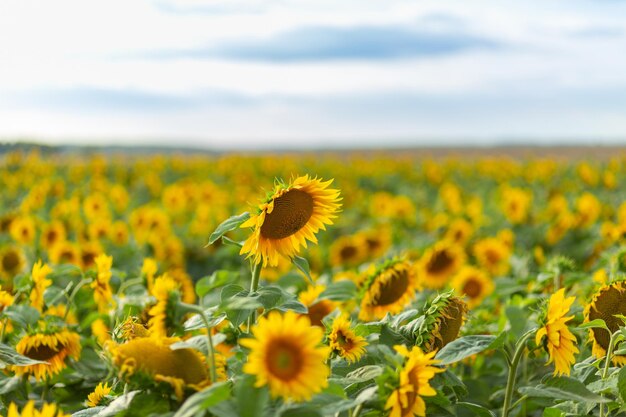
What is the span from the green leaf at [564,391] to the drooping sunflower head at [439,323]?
252mm

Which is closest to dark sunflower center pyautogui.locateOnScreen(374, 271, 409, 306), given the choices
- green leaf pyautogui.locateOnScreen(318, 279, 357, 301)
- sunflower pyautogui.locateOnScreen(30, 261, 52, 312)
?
green leaf pyautogui.locateOnScreen(318, 279, 357, 301)

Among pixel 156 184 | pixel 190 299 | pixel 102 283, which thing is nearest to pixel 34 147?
pixel 156 184

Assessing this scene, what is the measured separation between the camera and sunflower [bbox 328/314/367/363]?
6.41 ft

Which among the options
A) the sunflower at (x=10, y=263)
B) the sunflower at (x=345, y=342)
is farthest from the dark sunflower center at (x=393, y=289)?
the sunflower at (x=10, y=263)

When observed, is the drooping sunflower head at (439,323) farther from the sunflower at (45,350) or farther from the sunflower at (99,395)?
the sunflower at (45,350)

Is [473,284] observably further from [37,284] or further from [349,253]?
[37,284]

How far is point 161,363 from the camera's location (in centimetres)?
154

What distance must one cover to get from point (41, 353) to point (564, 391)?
1586 millimetres

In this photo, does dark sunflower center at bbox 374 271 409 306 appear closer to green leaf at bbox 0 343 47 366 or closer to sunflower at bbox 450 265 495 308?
green leaf at bbox 0 343 47 366

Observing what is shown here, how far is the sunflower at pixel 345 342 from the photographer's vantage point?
196 centimetres

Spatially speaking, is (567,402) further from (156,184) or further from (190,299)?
(156,184)

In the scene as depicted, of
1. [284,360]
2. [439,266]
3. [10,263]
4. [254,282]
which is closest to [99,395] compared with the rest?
[254,282]

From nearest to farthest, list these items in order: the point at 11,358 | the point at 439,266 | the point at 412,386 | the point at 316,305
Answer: the point at 412,386
the point at 11,358
the point at 316,305
the point at 439,266

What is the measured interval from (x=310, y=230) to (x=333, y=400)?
2.56 ft
